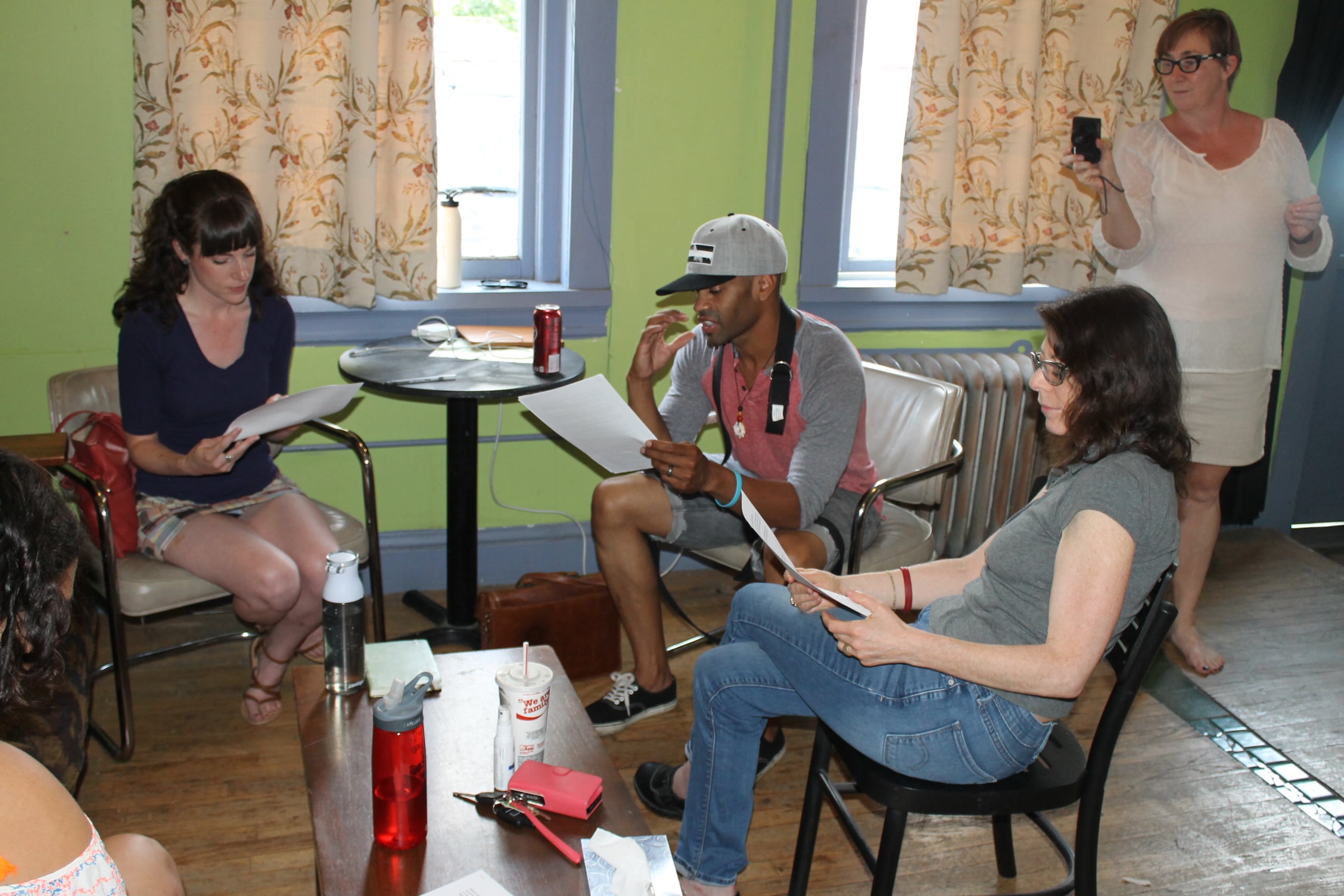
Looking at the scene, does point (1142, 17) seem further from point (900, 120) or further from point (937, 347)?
point (937, 347)

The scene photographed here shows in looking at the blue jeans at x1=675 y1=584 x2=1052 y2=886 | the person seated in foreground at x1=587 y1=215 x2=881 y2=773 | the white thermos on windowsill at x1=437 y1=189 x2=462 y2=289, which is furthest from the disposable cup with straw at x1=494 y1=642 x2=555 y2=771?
the white thermos on windowsill at x1=437 y1=189 x2=462 y2=289

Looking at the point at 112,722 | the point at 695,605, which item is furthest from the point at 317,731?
the point at 695,605

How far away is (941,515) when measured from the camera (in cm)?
348

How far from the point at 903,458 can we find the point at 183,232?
1687mm

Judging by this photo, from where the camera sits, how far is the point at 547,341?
106 inches

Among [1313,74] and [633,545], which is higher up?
[1313,74]

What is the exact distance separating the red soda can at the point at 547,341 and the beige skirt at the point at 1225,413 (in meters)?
1.66

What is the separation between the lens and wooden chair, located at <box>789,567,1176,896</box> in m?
1.62

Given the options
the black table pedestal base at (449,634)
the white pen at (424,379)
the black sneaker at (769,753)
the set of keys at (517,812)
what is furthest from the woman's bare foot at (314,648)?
the set of keys at (517,812)

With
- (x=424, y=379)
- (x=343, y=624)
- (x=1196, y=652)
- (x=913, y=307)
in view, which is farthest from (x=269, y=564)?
(x=1196, y=652)

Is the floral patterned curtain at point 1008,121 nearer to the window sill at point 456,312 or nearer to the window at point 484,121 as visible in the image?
the window sill at point 456,312

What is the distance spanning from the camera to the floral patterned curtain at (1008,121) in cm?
328

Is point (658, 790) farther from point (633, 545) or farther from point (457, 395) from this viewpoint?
point (457, 395)

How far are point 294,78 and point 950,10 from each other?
1842mm
